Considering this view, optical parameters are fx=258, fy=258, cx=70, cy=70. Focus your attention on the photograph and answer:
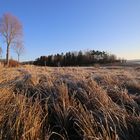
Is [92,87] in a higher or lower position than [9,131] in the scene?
higher

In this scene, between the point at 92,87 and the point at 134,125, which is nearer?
the point at 134,125

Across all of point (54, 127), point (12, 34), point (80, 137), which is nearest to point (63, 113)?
point (54, 127)

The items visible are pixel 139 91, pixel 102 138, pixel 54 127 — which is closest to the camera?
pixel 102 138

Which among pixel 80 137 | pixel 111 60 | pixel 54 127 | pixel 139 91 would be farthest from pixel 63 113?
pixel 111 60

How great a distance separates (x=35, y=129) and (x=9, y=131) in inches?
9.6

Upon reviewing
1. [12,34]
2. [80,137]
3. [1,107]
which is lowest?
[80,137]

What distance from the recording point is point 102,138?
2.22m

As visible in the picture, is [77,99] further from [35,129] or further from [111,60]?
[111,60]

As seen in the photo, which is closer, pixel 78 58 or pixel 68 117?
pixel 68 117

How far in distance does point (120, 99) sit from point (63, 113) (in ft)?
2.79

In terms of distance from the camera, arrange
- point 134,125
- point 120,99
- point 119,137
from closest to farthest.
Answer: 1. point 119,137
2. point 134,125
3. point 120,99

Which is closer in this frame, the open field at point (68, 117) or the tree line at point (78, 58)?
the open field at point (68, 117)

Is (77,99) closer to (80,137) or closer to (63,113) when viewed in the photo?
(63,113)

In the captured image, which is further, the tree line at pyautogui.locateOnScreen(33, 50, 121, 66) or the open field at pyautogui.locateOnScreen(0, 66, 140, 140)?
the tree line at pyautogui.locateOnScreen(33, 50, 121, 66)
